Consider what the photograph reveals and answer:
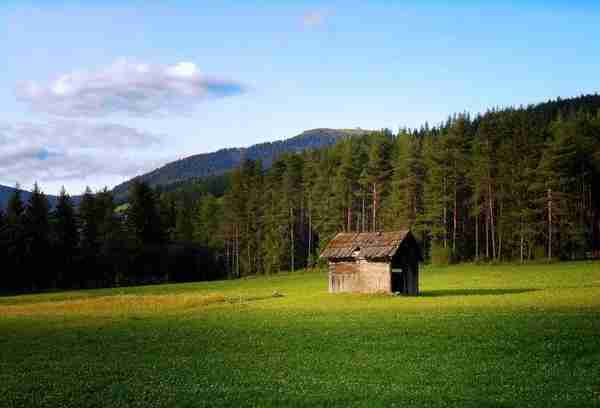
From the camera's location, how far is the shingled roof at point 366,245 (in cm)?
5769

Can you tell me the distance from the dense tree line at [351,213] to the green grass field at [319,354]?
1508 inches

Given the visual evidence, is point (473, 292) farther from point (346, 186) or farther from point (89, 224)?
point (89, 224)

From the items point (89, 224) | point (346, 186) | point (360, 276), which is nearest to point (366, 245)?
point (360, 276)

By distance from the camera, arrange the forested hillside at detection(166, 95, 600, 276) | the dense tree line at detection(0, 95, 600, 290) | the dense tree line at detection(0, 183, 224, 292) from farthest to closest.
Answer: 1. the dense tree line at detection(0, 183, 224, 292)
2. the dense tree line at detection(0, 95, 600, 290)
3. the forested hillside at detection(166, 95, 600, 276)

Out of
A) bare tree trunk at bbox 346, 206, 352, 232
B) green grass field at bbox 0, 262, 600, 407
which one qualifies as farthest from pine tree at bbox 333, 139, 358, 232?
green grass field at bbox 0, 262, 600, 407

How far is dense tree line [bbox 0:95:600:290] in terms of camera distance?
3351 inches

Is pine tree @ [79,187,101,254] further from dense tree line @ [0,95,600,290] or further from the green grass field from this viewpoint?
the green grass field

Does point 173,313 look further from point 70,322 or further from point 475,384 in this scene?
point 475,384

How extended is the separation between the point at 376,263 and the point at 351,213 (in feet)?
163

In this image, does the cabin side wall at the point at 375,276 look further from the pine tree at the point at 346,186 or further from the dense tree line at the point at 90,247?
the dense tree line at the point at 90,247

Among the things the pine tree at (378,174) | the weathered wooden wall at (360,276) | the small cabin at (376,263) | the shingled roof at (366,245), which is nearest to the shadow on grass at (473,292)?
the small cabin at (376,263)

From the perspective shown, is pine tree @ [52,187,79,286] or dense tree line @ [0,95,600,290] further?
pine tree @ [52,187,79,286]

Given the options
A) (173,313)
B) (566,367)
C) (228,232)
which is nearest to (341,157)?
(228,232)

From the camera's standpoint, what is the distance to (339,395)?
18.2m
